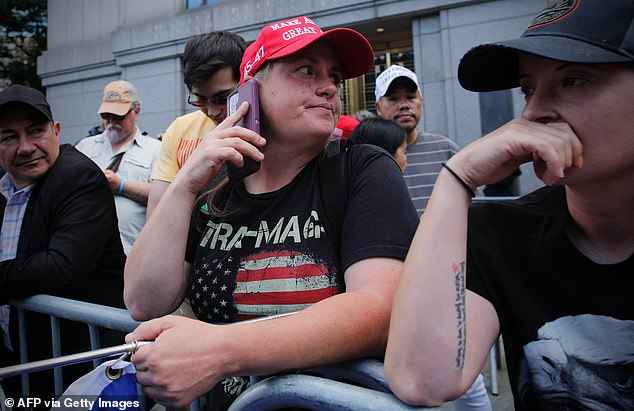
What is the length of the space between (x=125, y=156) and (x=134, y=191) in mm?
654

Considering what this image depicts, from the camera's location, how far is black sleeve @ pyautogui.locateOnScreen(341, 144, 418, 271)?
4.89ft

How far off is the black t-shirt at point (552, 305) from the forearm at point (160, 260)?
1104 millimetres

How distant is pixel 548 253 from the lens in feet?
4.55

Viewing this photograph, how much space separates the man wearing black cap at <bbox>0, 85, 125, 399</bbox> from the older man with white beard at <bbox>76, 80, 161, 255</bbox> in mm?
1007

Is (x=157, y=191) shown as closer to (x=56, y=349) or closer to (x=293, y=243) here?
(x=56, y=349)

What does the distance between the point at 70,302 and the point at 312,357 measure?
4.50 ft

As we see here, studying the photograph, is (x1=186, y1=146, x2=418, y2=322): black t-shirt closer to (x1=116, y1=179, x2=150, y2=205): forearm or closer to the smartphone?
the smartphone

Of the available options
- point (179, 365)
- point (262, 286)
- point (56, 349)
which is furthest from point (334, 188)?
point (56, 349)

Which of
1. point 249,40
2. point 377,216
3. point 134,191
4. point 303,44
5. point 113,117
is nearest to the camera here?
point 377,216

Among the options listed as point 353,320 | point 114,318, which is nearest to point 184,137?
point 114,318

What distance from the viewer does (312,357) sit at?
4.34 ft

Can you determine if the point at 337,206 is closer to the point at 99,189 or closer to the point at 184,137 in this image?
the point at 99,189

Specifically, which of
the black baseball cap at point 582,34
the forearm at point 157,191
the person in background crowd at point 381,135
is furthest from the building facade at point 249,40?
the black baseball cap at point 582,34

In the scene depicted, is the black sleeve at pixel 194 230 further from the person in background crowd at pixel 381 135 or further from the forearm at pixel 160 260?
the person in background crowd at pixel 381 135
